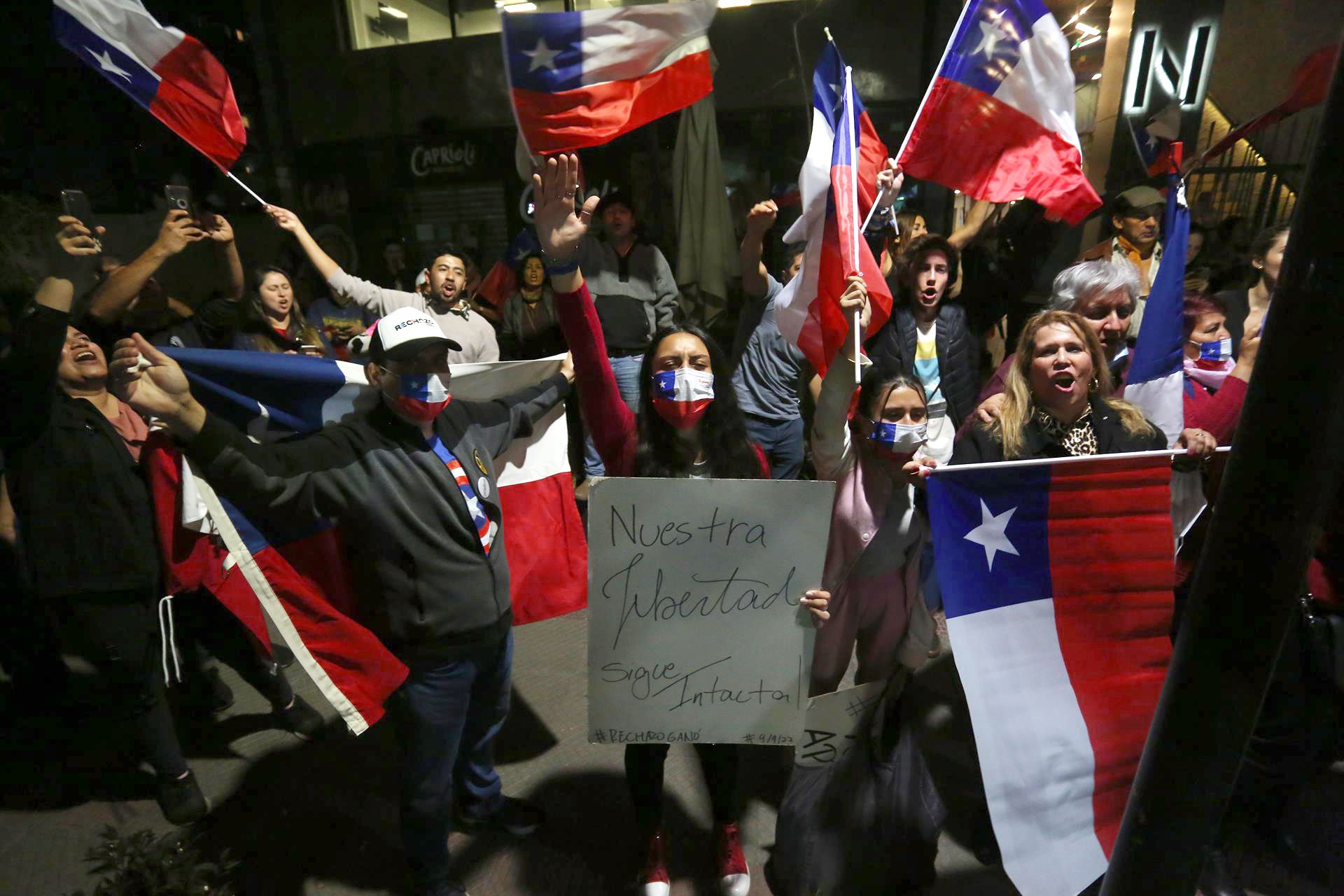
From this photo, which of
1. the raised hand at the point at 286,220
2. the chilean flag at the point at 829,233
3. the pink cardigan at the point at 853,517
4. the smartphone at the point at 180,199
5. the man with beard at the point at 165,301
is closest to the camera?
the pink cardigan at the point at 853,517

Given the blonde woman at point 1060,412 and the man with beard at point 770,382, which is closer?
the blonde woman at point 1060,412

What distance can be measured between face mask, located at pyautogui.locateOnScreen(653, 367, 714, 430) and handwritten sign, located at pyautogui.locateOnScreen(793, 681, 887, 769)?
93 cm

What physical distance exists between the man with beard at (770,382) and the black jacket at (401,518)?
2.16 m

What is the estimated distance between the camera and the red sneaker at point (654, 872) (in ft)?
7.89

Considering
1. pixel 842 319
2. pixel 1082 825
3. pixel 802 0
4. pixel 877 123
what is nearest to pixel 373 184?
pixel 802 0

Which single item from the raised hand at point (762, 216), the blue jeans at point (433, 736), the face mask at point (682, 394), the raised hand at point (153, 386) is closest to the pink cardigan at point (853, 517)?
the face mask at point (682, 394)

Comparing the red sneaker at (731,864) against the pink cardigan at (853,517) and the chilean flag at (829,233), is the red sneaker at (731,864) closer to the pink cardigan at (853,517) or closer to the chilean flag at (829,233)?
the pink cardigan at (853,517)

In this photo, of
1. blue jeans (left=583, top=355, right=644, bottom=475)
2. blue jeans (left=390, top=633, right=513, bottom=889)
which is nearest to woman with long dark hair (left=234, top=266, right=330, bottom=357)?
blue jeans (left=583, top=355, right=644, bottom=475)

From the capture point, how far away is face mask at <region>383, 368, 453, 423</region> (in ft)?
6.80

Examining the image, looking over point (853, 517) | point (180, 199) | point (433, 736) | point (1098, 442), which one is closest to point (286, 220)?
point (180, 199)

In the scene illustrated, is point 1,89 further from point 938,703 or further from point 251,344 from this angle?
point 938,703

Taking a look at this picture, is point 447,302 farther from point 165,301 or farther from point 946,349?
point 946,349

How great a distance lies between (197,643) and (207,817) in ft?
3.11

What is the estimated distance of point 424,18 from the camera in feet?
31.6
